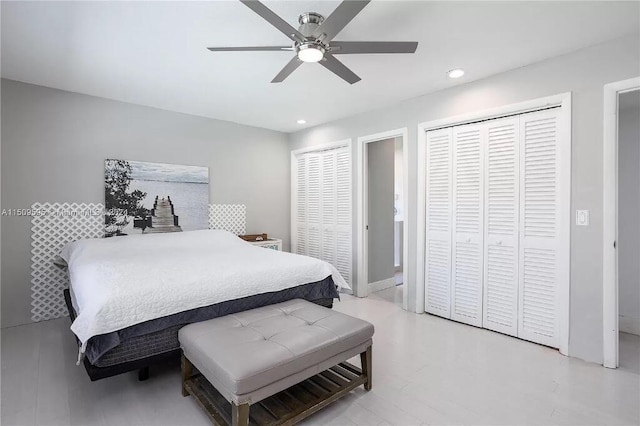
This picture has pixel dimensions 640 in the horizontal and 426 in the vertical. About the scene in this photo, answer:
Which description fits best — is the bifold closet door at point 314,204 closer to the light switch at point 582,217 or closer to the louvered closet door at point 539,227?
the louvered closet door at point 539,227

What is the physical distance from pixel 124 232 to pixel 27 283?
0.95 metres

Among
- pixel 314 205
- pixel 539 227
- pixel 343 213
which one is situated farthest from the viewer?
pixel 314 205

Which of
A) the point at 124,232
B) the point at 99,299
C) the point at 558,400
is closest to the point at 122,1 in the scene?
the point at 99,299

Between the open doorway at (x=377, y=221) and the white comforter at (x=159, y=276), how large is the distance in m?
1.41

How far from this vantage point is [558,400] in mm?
1990

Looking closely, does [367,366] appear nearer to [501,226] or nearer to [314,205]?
[501,226]

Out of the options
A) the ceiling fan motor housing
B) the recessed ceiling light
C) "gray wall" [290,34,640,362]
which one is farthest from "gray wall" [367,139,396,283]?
the ceiling fan motor housing

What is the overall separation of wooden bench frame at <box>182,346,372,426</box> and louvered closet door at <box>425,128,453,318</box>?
1681 mm

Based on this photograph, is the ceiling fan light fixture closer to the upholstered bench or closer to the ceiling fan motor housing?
the ceiling fan motor housing

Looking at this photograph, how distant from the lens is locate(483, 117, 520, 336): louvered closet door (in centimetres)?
292

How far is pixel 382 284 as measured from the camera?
15.5 ft

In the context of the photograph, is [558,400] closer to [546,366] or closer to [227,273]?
[546,366]

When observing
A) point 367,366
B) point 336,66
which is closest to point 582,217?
point 367,366

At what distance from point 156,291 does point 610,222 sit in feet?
10.3
